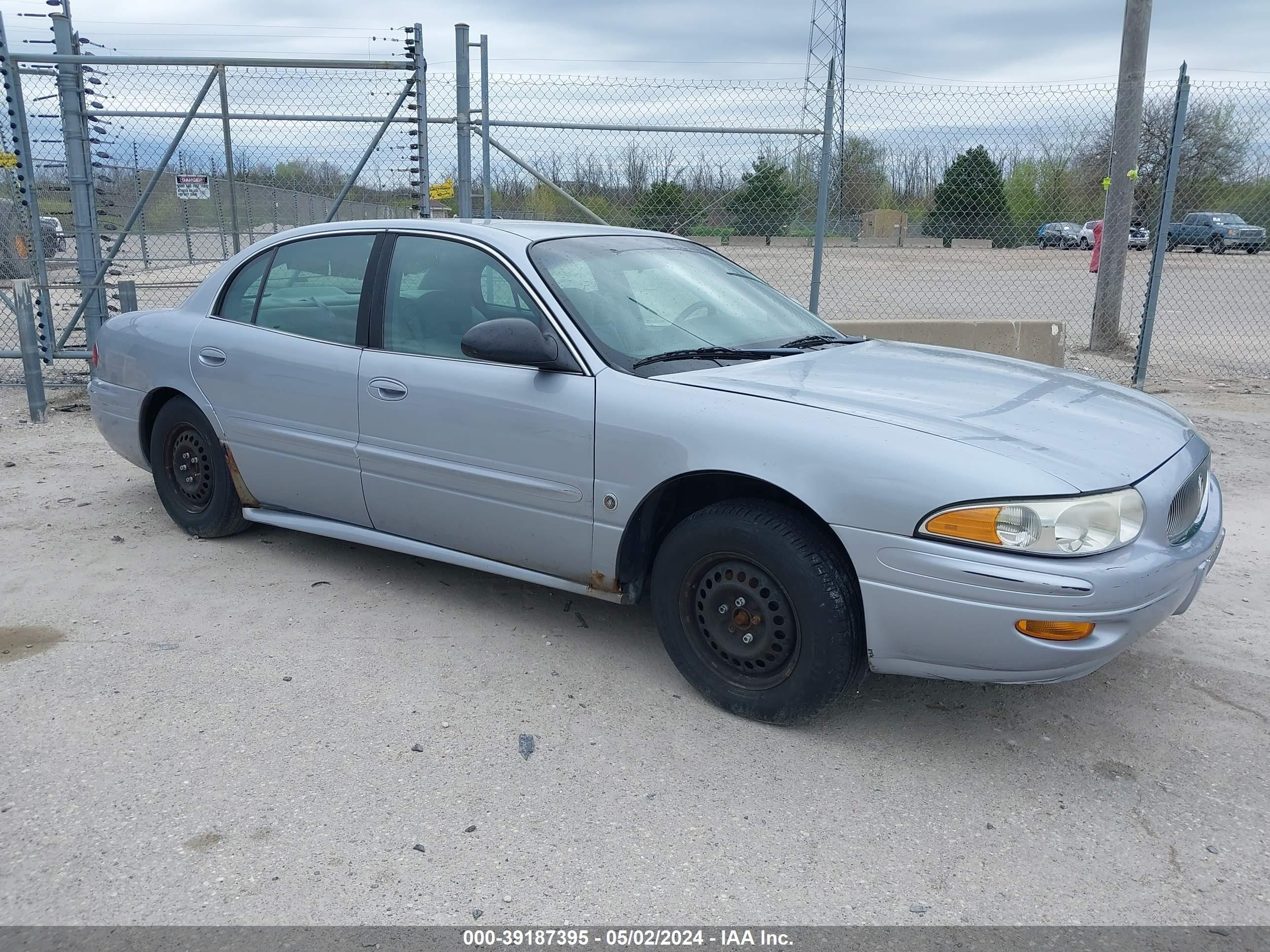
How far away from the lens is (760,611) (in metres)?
3.25

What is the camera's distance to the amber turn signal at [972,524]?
282 centimetres

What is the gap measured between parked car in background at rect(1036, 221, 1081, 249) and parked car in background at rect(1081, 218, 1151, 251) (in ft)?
0.31

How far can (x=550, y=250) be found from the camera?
406cm

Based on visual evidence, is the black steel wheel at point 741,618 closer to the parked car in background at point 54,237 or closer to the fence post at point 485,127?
the fence post at point 485,127

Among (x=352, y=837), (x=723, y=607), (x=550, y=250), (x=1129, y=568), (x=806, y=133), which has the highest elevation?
(x=806, y=133)

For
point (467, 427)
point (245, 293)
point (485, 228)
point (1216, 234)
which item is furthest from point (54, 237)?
point (1216, 234)

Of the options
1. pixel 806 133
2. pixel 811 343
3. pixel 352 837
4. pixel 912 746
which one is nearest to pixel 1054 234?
pixel 806 133

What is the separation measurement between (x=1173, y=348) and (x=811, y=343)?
9.51m

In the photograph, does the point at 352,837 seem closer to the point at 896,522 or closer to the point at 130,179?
the point at 896,522

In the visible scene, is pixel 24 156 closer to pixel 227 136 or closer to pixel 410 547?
pixel 227 136

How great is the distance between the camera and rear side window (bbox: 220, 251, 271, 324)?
4.82 metres

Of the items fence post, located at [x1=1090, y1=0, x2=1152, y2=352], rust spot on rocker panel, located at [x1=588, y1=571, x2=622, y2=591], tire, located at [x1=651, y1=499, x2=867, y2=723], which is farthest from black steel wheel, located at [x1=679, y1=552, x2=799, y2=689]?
fence post, located at [x1=1090, y1=0, x2=1152, y2=352]

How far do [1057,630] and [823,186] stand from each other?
5483 mm

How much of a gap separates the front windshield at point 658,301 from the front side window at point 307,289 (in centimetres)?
91
